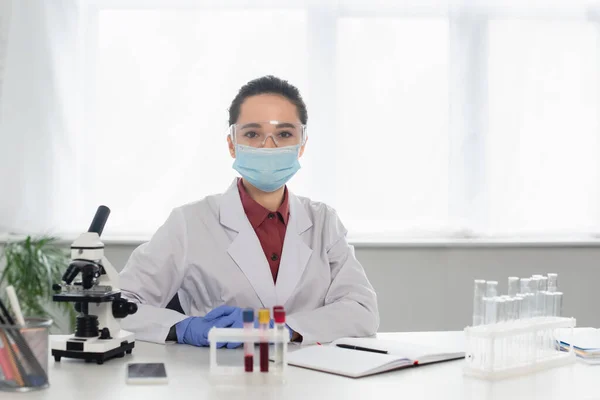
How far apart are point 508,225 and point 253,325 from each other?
2.59m

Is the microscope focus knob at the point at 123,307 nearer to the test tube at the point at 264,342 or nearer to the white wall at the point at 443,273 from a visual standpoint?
the test tube at the point at 264,342

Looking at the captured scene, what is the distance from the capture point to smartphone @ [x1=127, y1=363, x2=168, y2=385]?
4.72 ft

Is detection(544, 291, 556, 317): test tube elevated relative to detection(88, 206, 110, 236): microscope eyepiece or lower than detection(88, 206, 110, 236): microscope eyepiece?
lower

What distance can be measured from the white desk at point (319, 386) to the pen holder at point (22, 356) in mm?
22

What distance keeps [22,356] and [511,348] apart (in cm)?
96

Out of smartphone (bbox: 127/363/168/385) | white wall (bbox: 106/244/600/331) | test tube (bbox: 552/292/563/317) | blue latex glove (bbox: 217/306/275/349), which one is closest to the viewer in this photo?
smartphone (bbox: 127/363/168/385)

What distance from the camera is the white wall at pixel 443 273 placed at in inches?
146

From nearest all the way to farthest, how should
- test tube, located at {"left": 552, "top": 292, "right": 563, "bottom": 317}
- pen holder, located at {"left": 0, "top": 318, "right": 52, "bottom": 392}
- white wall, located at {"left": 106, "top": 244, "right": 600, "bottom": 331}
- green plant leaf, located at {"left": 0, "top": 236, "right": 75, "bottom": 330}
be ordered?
pen holder, located at {"left": 0, "top": 318, "right": 52, "bottom": 392} → test tube, located at {"left": 552, "top": 292, "right": 563, "bottom": 317} → green plant leaf, located at {"left": 0, "top": 236, "right": 75, "bottom": 330} → white wall, located at {"left": 106, "top": 244, "right": 600, "bottom": 331}

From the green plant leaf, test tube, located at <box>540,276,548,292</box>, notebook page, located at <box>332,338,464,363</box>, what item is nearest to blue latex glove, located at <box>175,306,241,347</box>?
notebook page, located at <box>332,338,464,363</box>

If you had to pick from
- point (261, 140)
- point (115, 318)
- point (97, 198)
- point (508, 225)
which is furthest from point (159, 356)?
point (508, 225)

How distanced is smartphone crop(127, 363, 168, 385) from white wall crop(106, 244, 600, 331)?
222 centimetres

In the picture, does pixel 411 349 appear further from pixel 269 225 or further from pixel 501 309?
pixel 269 225

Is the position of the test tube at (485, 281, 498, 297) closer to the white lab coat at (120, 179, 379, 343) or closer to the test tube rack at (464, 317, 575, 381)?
the test tube rack at (464, 317, 575, 381)

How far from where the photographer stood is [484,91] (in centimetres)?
378
